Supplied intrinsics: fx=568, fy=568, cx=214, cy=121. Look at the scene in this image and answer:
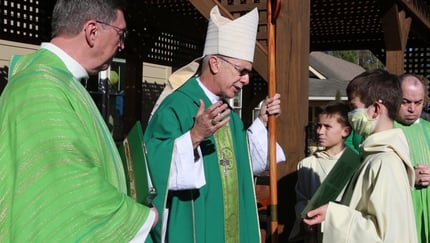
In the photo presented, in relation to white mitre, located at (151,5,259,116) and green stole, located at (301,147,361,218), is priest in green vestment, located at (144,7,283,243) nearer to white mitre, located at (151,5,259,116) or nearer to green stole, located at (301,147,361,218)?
white mitre, located at (151,5,259,116)

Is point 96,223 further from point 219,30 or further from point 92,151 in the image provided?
point 219,30

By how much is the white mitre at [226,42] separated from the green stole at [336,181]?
0.79 meters

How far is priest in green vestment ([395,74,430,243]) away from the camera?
3.90 meters

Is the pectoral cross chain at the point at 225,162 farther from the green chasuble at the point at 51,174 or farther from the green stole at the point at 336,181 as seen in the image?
the green chasuble at the point at 51,174

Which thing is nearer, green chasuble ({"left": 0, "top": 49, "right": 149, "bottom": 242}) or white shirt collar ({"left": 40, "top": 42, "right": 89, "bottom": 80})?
green chasuble ({"left": 0, "top": 49, "right": 149, "bottom": 242})

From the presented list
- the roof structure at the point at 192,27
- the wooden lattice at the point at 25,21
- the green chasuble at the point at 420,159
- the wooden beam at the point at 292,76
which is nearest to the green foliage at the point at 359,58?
the roof structure at the point at 192,27

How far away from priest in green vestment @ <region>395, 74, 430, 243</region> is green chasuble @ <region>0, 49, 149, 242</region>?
104 inches

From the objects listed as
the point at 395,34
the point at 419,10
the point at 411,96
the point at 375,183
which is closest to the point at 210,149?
the point at 375,183

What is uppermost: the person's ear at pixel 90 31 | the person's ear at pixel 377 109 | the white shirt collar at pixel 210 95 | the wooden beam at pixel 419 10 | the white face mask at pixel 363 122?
the wooden beam at pixel 419 10

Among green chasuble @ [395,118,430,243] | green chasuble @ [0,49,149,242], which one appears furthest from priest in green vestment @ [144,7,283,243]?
green chasuble @ [395,118,430,243]

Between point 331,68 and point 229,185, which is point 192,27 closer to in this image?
point 229,185

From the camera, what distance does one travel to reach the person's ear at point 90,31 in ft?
6.50

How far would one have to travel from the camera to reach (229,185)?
3123mm

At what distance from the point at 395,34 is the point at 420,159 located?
2.59 m
